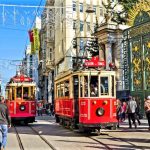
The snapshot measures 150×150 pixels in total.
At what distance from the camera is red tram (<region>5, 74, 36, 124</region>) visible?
97.5ft

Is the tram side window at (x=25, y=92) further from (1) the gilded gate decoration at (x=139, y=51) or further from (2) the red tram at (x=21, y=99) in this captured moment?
(1) the gilded gate decoration at (x=139, y=51)

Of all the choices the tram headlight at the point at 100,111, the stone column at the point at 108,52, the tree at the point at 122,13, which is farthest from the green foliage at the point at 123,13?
the tram headlight at the point at 100,111

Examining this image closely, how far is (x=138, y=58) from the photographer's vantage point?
108 ft

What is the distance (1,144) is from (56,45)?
56.0m

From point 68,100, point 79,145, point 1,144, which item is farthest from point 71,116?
point 1,144

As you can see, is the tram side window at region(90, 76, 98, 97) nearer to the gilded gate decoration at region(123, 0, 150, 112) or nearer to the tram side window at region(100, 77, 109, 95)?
the tram side window at region(100, 77, 109, 95)

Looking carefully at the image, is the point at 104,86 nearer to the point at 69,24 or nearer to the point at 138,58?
the point at 138,58

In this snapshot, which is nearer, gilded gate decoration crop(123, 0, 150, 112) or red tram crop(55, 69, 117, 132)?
red tram crop(55, 69, 117, 132)

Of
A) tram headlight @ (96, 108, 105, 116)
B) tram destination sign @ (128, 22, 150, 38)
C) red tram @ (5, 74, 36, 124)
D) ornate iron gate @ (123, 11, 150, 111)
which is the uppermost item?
tram destination sign @ (128, 22, 150, 38)

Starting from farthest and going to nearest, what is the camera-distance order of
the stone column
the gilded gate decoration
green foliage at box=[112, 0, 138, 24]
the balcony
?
the balcony
green foliage at box=[112, 0, 138, 24]
the stone column
the gilded gate decoration

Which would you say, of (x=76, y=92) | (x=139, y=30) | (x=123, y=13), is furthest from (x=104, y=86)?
(x=123, y=13)

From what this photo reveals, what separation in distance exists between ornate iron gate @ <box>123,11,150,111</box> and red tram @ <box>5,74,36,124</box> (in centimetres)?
713

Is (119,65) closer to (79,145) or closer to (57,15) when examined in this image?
(79,145)

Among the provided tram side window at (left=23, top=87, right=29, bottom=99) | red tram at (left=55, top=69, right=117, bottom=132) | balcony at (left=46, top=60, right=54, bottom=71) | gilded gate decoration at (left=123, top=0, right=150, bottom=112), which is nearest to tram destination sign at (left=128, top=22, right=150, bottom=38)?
gilded gate decoration at (left=123, top=0, right=150, bottom=112)
